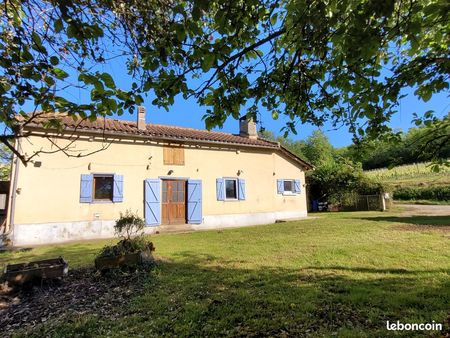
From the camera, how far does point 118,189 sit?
34.5 feet

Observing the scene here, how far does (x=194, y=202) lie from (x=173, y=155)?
2.26 m

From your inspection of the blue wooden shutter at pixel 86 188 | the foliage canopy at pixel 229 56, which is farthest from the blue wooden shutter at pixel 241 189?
the foliage canopy at pixel 229 56

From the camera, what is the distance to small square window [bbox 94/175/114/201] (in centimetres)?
1040

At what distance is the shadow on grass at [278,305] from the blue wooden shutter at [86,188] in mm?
6628

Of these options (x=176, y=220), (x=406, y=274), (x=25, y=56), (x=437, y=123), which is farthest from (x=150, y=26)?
(x=176, y=220)

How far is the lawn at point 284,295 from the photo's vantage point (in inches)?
113

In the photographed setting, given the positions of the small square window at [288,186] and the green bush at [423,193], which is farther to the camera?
the green bush at [423,193]

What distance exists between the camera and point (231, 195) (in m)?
13.5

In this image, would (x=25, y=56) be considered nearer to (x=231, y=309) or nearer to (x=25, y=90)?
(x=25, y=90)

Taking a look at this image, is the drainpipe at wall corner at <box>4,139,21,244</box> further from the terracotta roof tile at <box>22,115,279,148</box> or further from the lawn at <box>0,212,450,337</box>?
the lawn at <box>0,212,450,337</box>

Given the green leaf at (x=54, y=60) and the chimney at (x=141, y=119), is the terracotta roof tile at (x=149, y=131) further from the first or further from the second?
the green leaf at (x=54, y=60)

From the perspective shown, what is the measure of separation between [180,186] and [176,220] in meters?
1.48

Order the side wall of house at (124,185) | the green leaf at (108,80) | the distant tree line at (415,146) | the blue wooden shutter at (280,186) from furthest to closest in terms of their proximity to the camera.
Answer: 1. the blue wooden shutter at (280,186)
2. the side wall of house at (124,185)
3. the distant tree line at (415,146)
4. the green leaf at (108,80)

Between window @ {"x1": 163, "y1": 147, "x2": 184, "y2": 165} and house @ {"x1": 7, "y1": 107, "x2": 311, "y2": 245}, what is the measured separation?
4 cm
